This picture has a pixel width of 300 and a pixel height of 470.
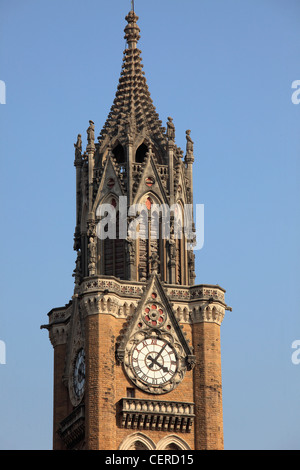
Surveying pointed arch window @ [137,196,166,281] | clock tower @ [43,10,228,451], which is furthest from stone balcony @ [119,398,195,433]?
pointed arch window @ [137,196,166,281]

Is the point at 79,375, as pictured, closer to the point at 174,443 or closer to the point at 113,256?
the point at 174,443

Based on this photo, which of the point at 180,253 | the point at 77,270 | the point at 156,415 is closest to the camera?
the point at 156,415

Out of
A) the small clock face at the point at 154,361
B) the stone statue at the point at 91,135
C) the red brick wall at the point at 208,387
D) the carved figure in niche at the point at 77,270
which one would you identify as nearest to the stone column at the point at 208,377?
the red brick wall at the point at 208,387

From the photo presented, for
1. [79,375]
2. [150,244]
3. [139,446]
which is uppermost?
[150,244]

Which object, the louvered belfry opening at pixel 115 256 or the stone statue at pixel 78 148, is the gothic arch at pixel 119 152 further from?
the louvered belfry opening at pixel 115 256

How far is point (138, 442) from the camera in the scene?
300 ft

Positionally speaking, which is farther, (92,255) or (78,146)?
(78,146)

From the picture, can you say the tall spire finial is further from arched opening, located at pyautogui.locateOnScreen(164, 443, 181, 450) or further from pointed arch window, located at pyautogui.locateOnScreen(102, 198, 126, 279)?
arched opening, located at pyautogui.locateOnScreen(164, 443, 181, 450)

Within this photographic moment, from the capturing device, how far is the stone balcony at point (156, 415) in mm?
91125

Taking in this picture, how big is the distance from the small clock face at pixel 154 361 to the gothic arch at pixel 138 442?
2553 millimetres

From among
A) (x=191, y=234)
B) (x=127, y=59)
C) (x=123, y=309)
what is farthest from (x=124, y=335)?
(x=127, y=59)

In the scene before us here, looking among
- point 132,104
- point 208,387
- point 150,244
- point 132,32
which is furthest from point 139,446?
point 132,32

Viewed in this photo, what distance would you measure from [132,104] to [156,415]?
1689 cm

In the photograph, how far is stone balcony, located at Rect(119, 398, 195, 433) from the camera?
91.1 meters
